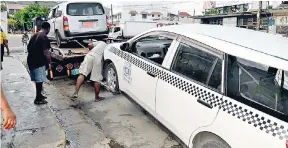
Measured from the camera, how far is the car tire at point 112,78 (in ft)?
17.2

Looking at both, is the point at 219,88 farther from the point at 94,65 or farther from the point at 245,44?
the point at 94,65

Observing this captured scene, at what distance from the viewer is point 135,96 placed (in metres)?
4.36

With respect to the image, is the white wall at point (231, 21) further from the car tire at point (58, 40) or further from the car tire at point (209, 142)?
the car tire at point (209, 142)

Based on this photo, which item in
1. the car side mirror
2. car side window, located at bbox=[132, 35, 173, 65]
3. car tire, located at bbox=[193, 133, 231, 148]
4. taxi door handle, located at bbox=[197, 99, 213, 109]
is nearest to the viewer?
car tire, located at bbox=[193, 133, 231, 148]

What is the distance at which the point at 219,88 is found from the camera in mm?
2848

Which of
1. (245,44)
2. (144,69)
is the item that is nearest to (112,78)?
(144,69)

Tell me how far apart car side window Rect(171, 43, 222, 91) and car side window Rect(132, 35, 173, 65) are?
2.17 feet

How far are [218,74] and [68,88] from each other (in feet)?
15.8

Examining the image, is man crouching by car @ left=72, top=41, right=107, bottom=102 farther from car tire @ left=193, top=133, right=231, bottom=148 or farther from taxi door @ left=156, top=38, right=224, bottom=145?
car tire @ left=193, top=133, right=231, bottom=148

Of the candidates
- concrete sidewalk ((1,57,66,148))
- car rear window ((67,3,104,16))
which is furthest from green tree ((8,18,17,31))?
concrete sidewalk ((1,57,66,148))

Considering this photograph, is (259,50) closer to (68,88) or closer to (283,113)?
(283,113)

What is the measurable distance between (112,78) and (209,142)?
300cm

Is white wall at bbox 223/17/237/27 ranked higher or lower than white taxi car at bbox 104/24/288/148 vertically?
higher

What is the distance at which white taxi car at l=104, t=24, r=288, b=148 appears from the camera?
94.5 inches
